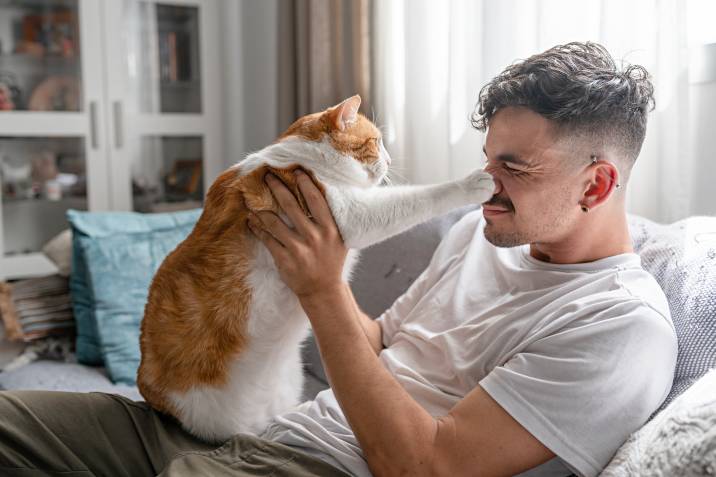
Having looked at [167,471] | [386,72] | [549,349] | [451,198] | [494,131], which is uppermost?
[386,72]

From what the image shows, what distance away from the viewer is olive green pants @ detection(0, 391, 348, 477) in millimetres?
996

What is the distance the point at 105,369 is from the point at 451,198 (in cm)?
142

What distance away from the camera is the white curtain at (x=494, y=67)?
144 cm

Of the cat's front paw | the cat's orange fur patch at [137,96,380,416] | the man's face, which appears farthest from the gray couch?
the cat's orange fur patch at [137,96,380,416]

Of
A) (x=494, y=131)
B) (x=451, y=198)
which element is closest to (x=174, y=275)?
(x=451, y=198)

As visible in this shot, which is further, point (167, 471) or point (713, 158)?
point (713, 158)

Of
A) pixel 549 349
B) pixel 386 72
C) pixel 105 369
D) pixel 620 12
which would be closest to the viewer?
pixel 549 349

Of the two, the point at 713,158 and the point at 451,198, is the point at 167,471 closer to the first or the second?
the point at 451,198

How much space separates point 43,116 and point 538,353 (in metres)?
2.73

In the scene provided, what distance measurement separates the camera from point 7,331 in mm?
2105

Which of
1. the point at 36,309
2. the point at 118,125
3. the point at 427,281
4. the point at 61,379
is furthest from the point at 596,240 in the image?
the point at 118,125

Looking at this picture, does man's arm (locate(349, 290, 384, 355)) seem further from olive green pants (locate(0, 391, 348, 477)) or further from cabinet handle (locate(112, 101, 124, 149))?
cabinet handle (locate(112, 101, 124, 149))

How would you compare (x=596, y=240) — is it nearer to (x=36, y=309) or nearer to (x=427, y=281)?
(x=427, y=281)

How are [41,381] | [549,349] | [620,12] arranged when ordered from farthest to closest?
1. [41,381]
2. [620,12]
3. [549,349]
